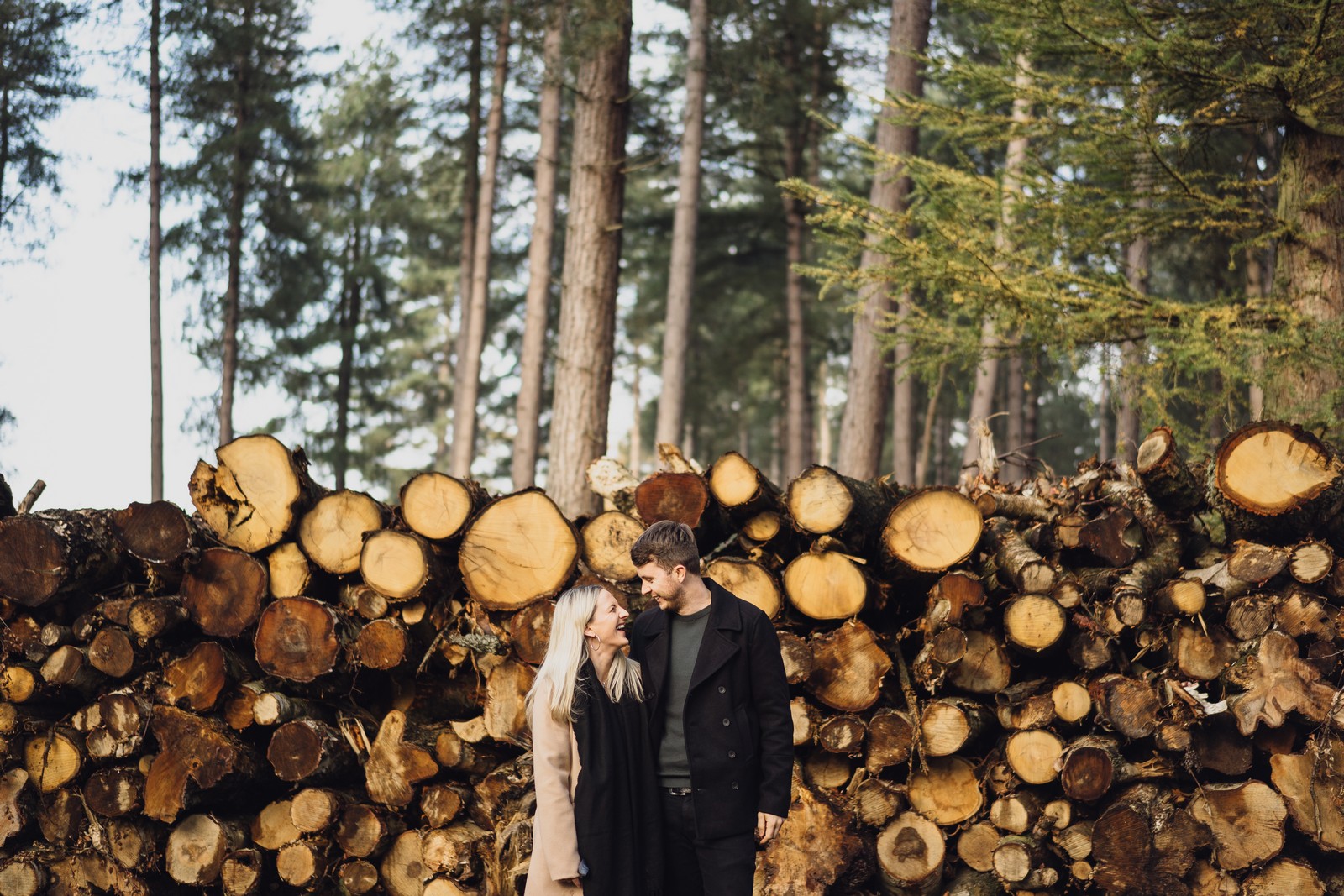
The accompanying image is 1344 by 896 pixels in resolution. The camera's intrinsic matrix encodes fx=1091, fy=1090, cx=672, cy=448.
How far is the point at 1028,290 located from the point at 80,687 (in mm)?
6124

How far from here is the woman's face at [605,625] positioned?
12.2ft

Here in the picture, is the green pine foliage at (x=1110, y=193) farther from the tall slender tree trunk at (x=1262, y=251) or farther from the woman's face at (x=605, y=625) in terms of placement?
the woman's face at (x=605, y=625)

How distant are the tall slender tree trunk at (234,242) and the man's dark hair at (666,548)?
17.2 meters

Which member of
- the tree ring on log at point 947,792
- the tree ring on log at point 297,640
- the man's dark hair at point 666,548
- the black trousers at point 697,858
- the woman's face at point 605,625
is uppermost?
the man's dark hair at point 666,548

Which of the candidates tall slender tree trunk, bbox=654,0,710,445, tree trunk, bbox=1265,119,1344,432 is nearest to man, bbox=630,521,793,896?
tree trunk, bbox=1265,119,1344,432

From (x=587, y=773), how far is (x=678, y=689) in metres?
0.45

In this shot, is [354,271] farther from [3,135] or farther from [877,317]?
[877,317]

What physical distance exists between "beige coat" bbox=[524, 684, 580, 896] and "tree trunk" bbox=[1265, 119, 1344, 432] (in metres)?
5.44

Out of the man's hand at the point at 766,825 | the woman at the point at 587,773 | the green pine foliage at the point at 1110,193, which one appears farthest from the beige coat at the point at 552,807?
the green pine foliage at the point at 1110,193

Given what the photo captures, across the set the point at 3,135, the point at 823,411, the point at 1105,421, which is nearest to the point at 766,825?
the point at 3,135

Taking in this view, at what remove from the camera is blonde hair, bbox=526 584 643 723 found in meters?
3.63

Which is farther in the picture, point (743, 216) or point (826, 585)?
point (743, 216)

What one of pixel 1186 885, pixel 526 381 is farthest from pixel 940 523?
pixel 526 381

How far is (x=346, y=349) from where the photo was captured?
2384 centimetres
